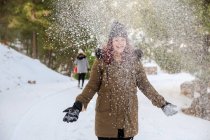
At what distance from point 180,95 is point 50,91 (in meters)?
7.86

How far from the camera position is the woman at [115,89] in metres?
4.77

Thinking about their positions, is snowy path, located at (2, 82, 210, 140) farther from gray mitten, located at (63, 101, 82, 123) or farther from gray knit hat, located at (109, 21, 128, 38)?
gray knit hat, located at (109, 21, 128, 38)

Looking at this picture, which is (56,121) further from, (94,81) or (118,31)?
(118,31)

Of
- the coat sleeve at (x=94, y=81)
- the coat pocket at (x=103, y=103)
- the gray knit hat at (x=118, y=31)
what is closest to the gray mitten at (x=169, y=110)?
the coat pocket at (x=103, y=103)

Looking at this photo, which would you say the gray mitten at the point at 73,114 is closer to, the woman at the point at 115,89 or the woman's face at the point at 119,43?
the woman at the point at 115,89

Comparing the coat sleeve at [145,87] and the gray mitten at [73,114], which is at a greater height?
the coat sleeve at [145,87]

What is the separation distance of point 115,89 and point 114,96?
2.8 inches

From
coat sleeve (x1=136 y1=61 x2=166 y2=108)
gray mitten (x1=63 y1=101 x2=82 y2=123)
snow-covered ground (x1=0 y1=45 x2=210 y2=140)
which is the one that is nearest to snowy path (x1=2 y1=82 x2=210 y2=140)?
snow-covered ground (x1=0 y1=45 x2=210 y2=140)

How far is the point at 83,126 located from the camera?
9.90 metres

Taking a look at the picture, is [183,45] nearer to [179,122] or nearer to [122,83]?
[179,122]

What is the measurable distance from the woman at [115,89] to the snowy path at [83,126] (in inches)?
155

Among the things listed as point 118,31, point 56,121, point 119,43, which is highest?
point 118,31

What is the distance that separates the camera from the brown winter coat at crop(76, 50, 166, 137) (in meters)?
4.77

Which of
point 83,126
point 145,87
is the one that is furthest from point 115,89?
point 83,126
